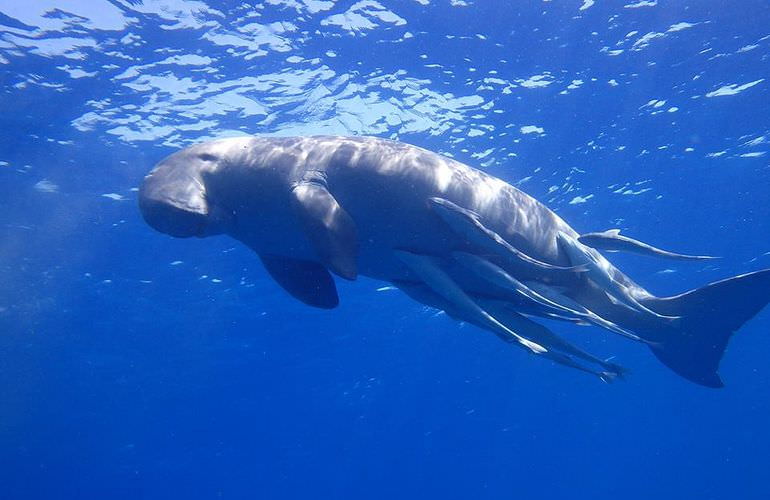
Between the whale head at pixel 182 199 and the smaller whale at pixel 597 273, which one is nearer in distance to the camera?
the whale head at pixel 182 199

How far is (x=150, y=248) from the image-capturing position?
1848 centimetres

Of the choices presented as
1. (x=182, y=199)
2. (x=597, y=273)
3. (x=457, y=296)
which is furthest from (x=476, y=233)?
(x=182, y=199)

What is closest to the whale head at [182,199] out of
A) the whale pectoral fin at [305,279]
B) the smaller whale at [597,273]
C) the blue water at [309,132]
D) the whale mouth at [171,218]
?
the whale mouth at [171,218]

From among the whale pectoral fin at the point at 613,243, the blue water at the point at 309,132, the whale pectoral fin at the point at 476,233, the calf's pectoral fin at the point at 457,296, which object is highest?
the whale pectoral fin at the point at 476,233

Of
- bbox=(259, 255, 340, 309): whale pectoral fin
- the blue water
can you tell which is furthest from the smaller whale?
the blue water

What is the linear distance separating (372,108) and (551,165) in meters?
5.89

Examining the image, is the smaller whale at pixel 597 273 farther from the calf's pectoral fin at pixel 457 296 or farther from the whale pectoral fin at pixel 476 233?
the calf's pectoral fin at pixel 457 296

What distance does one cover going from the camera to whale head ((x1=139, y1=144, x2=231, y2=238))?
366cm

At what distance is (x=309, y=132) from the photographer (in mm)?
13945

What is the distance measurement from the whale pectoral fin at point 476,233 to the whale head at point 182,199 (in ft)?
5.04

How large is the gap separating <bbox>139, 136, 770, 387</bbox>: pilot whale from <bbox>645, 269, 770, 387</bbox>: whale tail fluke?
0.04 feet

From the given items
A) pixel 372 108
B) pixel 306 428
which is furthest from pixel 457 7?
pixel 306 428

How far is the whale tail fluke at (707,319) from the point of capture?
4145 mm

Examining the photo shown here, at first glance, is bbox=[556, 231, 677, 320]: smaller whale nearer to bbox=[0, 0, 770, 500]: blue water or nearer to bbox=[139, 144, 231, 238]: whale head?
bbox=[139, 144, 231, 238]: whale head
